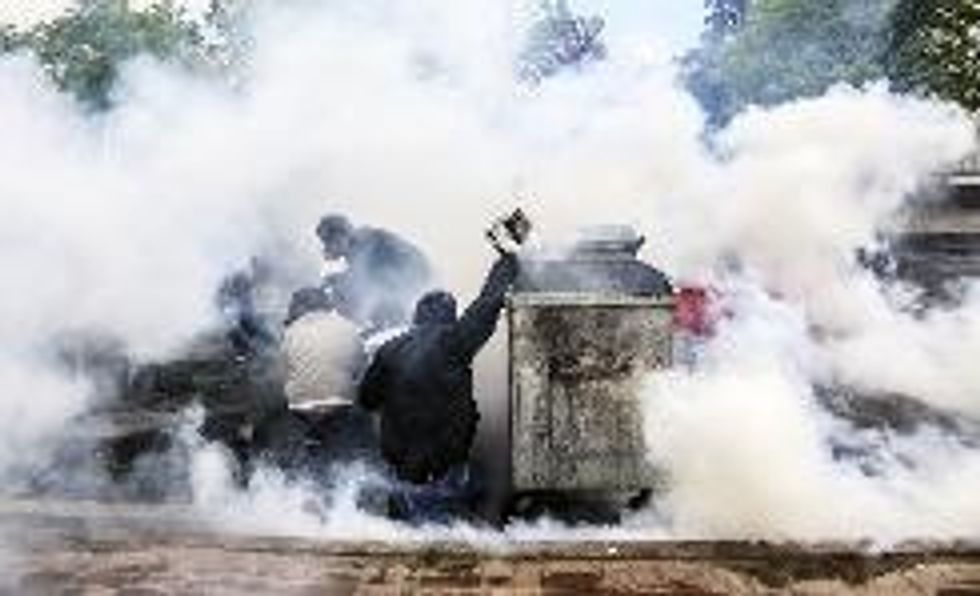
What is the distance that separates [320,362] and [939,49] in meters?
18.8

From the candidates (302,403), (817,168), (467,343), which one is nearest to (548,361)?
(467,343)

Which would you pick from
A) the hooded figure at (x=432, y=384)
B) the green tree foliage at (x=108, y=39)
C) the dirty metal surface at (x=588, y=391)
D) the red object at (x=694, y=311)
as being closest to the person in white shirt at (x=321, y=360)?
the hooded figure at (x=432, y=384)

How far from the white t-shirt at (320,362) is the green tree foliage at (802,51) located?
23802 millimetres

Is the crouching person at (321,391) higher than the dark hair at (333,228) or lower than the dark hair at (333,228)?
lower

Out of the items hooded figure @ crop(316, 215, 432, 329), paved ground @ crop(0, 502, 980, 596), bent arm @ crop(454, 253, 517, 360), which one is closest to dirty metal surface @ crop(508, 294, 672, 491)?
bent arm @ crop(454, 253, 517, 360)

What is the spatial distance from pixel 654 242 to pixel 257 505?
516cm

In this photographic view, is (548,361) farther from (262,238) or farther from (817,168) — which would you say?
(262,238)

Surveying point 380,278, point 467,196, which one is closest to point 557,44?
point 467,196

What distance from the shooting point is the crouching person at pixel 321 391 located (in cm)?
881

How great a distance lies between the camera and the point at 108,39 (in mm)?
39781

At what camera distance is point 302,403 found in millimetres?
8867

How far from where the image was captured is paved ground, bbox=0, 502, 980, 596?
7.20 m

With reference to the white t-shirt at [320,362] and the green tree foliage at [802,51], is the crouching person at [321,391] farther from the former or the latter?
the green tree foliage at [802,51]

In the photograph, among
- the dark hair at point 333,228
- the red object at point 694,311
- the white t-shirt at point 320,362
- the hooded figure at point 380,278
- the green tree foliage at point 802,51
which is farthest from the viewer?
the green tree foliage at point 802,51
